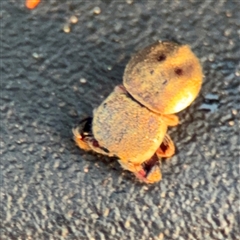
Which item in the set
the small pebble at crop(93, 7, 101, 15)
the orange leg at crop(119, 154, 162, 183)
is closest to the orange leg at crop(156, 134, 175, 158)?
the orange leg at crop(119, 154, 162, 183)

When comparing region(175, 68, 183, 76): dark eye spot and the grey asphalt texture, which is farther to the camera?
the grey asphalt texture

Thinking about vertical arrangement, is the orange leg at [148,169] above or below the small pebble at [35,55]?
below

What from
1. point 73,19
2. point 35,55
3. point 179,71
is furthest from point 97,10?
point 179,71

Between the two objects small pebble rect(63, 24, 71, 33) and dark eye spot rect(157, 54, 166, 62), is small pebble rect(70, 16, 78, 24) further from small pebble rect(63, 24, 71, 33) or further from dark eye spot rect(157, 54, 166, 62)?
dark eye spot rect(157, 54, 166, 62)

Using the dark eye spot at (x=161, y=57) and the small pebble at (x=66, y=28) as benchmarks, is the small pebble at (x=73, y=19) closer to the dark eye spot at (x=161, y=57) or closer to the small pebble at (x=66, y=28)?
the small pebble at (x=66, y=28)

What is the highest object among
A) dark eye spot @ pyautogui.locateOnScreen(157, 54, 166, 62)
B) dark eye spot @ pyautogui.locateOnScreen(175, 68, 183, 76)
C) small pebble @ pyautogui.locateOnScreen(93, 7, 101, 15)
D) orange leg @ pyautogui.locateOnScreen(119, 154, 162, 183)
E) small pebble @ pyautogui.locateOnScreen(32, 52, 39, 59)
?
dark eye spot @ pyautogui.locateOnScreen(157, 54, 166, 62)

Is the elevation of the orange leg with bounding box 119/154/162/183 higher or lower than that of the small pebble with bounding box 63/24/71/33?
lower

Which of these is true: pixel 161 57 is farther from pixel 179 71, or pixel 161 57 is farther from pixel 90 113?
pixel 90 113

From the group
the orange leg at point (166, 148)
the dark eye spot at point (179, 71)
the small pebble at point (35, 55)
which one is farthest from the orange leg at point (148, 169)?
the small pebble at point (35, 55)
